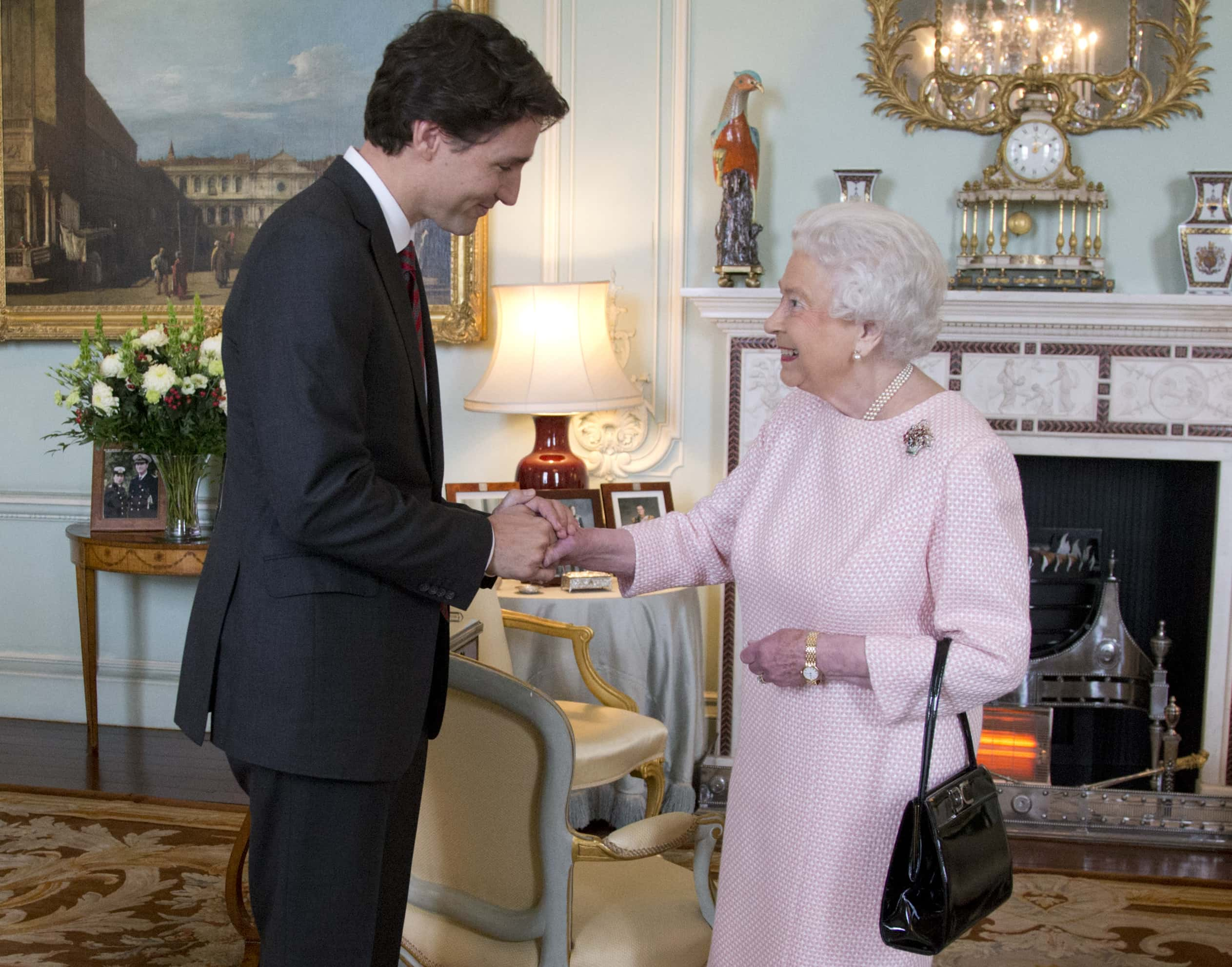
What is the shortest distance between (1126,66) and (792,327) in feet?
9.72

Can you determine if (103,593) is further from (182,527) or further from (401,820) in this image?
(401,820)

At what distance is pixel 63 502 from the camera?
192 inches

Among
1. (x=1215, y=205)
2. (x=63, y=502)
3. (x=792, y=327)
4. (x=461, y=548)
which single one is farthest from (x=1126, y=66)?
(x=63, y=502)

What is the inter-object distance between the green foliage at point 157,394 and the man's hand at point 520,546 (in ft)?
8.13

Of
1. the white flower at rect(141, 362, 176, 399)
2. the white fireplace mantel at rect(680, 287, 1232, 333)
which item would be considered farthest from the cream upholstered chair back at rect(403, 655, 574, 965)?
the white flower at rect(141, 362, 176, 399)

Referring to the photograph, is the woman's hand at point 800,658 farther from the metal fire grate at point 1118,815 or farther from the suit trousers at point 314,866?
the metal fire grate at point 1118,815

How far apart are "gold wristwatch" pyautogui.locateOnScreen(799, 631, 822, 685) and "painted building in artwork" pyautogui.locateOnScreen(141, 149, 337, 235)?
11.6ft

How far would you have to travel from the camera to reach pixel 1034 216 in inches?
164

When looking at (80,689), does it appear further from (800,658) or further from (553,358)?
(800,658)

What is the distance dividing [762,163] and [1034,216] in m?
0.98

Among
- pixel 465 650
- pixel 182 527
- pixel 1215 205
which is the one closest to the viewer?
pixel 465 650

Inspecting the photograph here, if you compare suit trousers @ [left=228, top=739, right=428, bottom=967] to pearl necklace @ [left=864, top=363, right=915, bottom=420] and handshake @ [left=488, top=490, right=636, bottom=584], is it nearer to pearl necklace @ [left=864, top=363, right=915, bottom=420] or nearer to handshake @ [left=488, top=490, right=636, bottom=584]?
handshake @ [left=488, top=490, right=636, bottom=584]

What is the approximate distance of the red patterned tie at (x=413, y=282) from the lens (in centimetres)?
171

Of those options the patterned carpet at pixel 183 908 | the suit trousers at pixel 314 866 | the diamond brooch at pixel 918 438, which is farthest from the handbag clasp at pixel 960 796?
the patterned carpet at pixel 183 908
